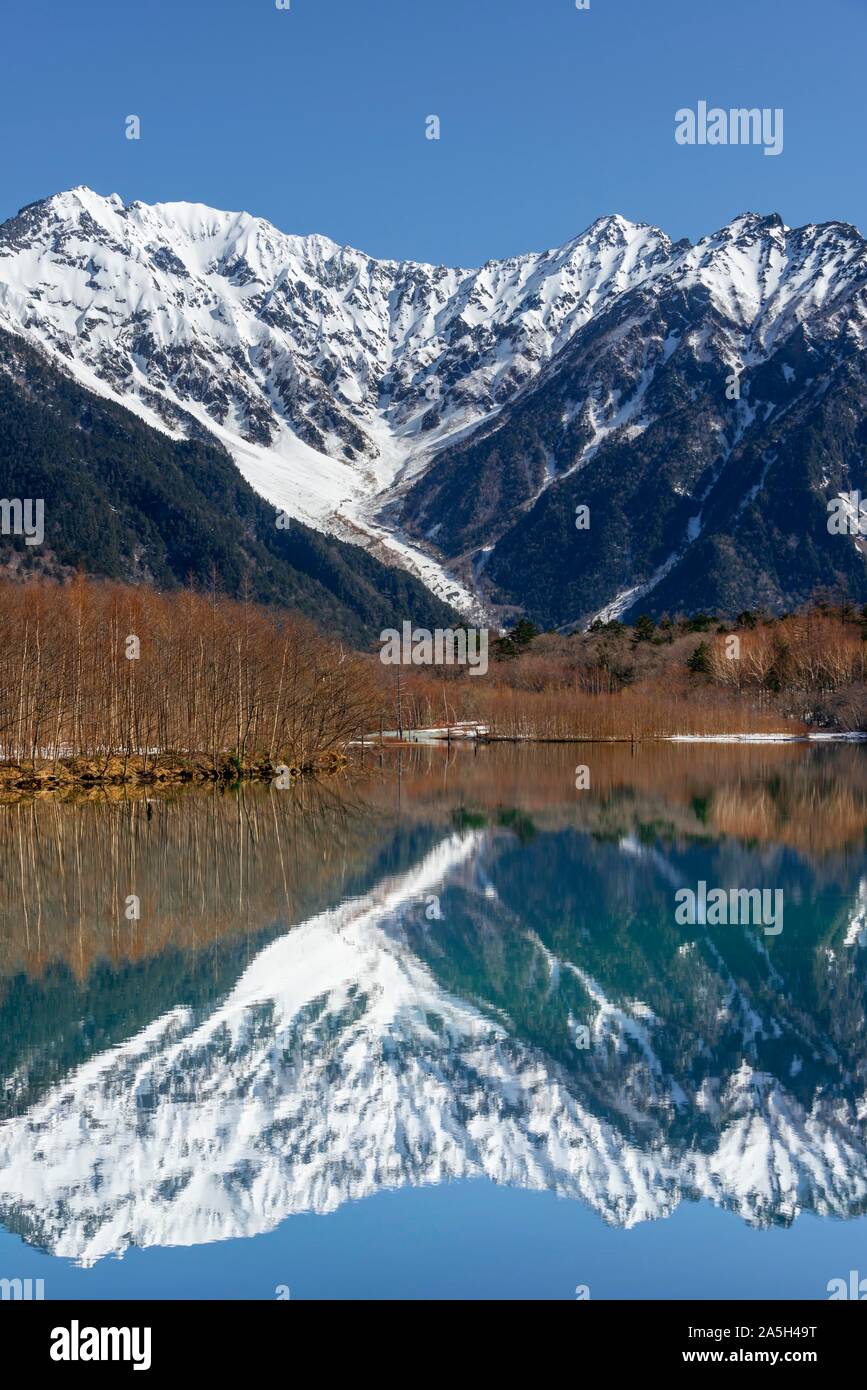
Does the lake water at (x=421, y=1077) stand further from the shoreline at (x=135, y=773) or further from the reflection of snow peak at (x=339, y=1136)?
the shoreline at (x=135, y=773)

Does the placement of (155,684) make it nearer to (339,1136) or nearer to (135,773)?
(135,773)

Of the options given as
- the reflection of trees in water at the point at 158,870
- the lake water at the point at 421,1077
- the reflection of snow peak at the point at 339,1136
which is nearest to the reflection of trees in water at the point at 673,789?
the reflection of trees in water at the point at 158,870

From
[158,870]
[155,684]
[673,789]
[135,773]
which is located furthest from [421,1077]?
[155,684]

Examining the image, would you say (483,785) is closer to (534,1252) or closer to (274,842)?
(274,842)

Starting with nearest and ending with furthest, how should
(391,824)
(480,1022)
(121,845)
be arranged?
1. (480,1022)
2. (121,845)
3. (391,824)

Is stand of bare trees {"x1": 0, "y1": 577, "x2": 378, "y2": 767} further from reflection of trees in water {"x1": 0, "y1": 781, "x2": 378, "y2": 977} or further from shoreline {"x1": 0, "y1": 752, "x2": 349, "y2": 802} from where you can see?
reflection of trees in water {"x1": 0, "y1": 781, "x2": 378, "y2": 977}
